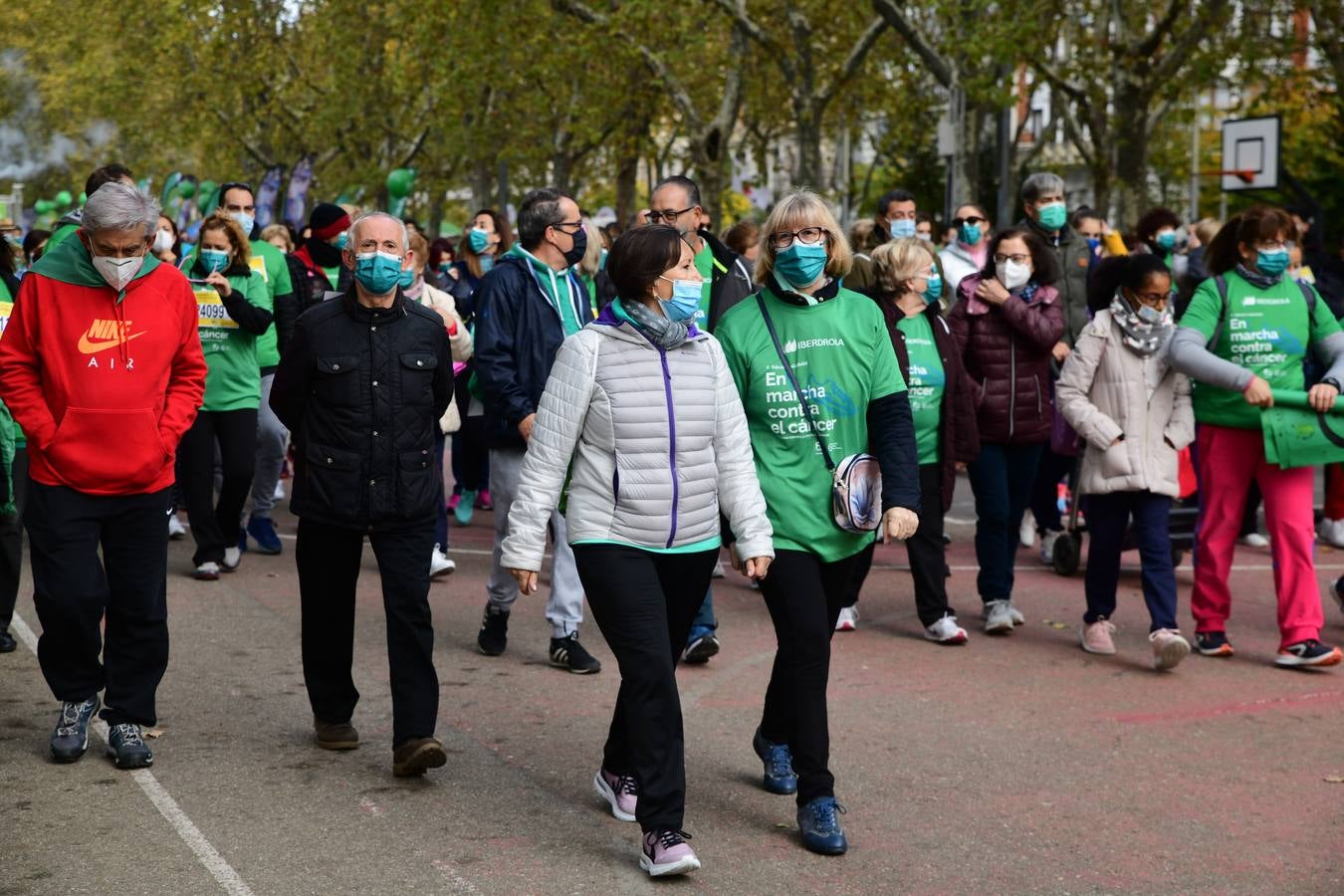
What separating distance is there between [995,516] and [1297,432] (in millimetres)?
1572

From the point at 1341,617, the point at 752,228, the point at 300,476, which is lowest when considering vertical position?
the point at 1341,617

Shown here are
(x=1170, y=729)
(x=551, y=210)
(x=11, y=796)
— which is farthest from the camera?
(x=551, y=210)

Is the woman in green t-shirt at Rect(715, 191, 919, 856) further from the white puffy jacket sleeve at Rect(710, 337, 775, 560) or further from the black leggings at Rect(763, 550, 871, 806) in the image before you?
the white puffy jacket sleeve at Rect(710, 337, 775, 560)

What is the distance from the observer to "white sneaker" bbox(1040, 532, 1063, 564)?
11529 millimetres

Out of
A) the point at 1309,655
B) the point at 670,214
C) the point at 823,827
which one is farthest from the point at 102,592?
the point at 1309,655

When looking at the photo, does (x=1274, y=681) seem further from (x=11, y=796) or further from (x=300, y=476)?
(x=11, y=796)

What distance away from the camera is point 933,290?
358 inches

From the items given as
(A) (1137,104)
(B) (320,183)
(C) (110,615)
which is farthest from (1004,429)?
(B) (320,183)

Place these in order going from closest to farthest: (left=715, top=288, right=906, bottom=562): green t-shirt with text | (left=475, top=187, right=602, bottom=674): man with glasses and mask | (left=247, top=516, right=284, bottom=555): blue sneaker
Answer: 1. (left=715, top=288, right=906, bottom=562): green t-shirt with text
2. (left=475, top=187, right=602, bottom=674): man with glasses and mask
3. (left=247, top=516, right=284, bottom=555): blue sneaker

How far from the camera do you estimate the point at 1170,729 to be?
7.35 metres

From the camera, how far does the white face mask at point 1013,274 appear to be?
30.5 feet

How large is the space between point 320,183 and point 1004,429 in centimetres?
4793

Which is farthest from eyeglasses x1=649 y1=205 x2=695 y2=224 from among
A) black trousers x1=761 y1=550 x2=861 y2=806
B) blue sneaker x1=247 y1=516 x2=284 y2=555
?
blue sneaker x1=247 y1=516 x2=284 y2=555

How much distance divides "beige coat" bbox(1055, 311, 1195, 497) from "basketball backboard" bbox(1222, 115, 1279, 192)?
13.3 metres
